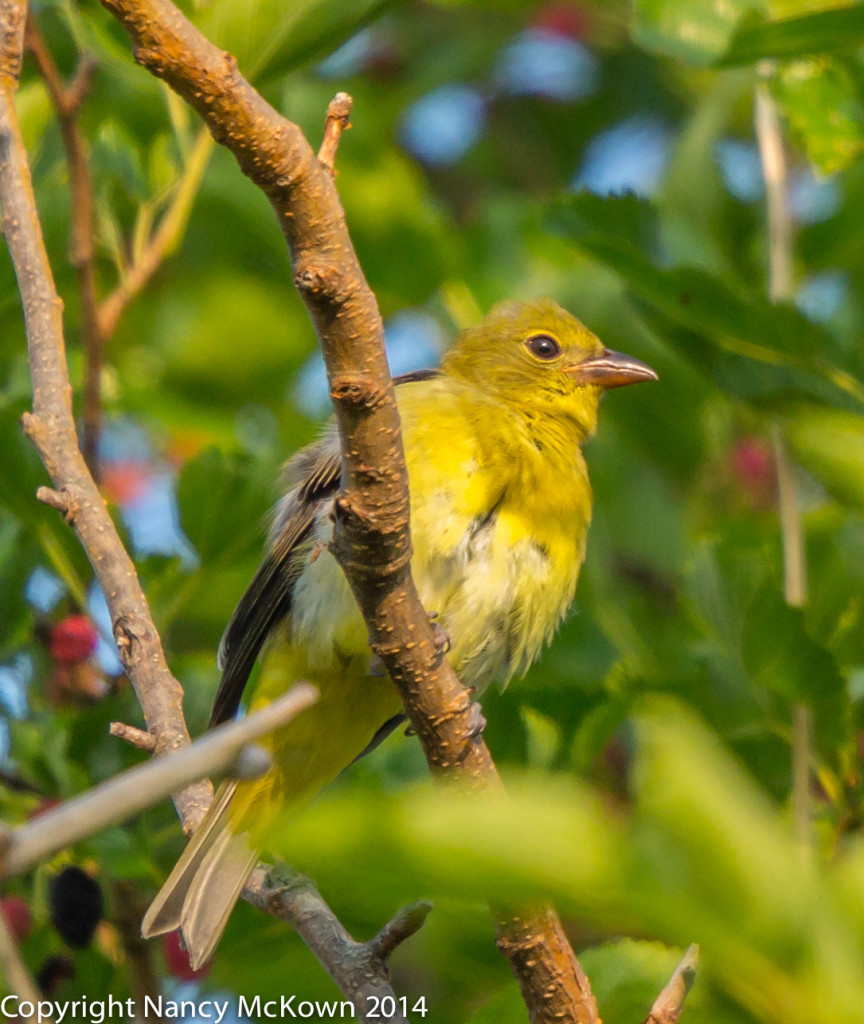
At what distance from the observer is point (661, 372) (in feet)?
15.7

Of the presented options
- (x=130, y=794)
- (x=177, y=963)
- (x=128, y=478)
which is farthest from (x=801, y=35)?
(x=128, y=478)

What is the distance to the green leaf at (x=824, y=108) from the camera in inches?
144

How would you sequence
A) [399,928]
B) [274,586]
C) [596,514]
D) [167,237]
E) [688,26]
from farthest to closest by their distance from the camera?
[596,514] < [167,237] < [274,586] < [688,26] < [399,928]

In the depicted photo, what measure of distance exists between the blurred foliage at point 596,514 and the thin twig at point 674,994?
4 cm

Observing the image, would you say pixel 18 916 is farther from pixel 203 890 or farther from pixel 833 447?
pixel 833 447

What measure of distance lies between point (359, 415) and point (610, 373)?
2446 mm

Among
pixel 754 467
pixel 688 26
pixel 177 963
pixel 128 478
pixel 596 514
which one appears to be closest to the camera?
pixel 688 26

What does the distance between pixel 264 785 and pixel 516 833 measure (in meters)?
2.77

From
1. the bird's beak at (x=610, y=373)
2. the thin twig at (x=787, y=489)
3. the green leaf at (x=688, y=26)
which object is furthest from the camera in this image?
the bird's beak at (x=610, y=373)

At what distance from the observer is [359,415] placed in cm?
208

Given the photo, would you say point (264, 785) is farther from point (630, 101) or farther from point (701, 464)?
point (630, 101)

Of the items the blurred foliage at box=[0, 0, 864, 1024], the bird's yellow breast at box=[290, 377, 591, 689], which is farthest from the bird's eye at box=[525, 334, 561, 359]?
the bird's yellow breast at box=[290, 377, 591, 689]

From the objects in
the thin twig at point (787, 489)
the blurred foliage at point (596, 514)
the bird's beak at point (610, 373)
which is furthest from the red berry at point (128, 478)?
the thin twig at point (787, 489)

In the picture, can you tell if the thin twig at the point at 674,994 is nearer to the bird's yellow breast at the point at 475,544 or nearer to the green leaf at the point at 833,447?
the green leaf at the point at 833,447
